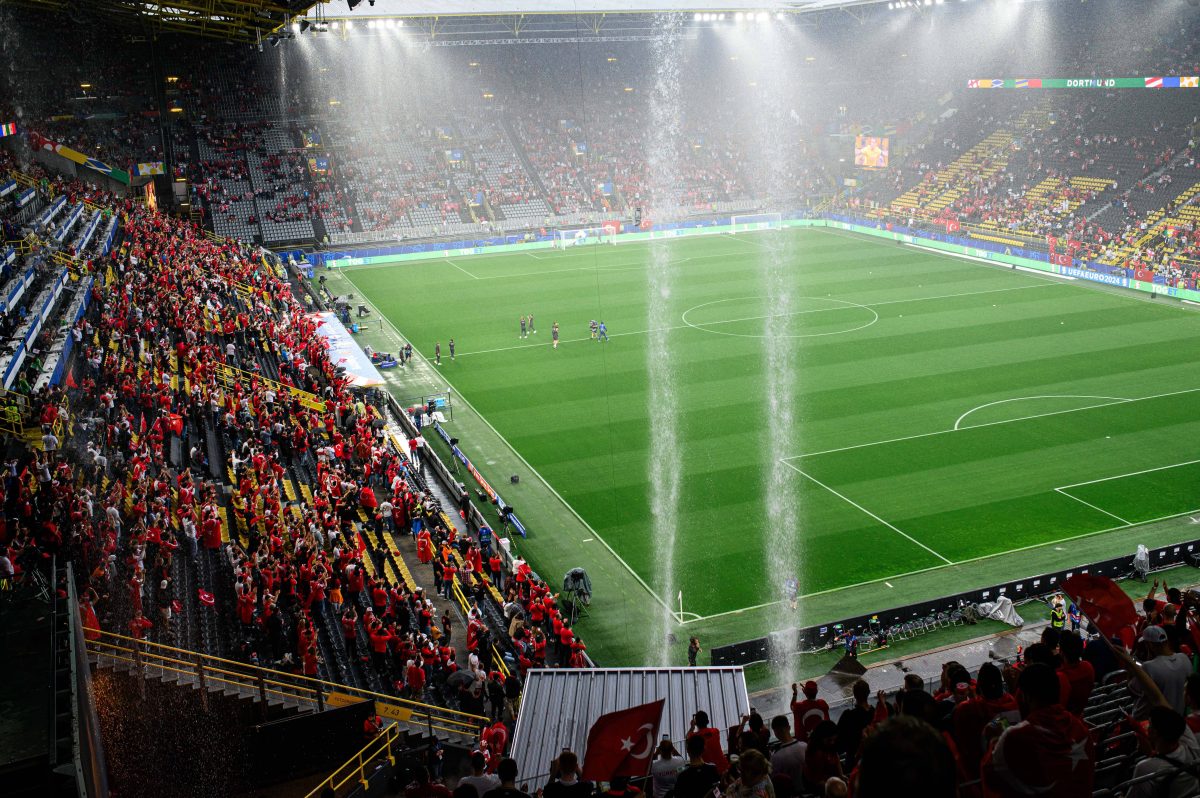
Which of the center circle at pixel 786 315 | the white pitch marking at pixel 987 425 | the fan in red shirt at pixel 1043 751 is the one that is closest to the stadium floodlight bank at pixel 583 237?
the center circle at pixel 786 315

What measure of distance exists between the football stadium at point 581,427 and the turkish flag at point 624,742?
28 mm

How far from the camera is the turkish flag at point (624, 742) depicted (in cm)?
815

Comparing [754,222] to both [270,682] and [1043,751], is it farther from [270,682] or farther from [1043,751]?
[1043,751]

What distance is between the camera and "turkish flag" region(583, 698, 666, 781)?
26.7 ft

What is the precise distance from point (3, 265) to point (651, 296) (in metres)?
31.8

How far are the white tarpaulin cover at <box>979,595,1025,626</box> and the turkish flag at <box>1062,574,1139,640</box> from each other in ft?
39.7

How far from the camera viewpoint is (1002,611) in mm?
20844

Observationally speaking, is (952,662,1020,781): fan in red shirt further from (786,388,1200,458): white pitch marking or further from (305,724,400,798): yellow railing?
(786,388,1200,458): white pitch marking

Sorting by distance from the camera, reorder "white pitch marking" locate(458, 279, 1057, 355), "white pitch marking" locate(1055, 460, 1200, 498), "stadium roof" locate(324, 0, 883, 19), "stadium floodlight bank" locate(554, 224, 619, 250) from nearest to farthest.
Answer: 1. "white pitch marking" locate(1055, 460, 1200, 498)
2. "white pitch marking" locate(458, 279, 1057, 355)
3. "stadium roof" locate(324, 0, 883, 19)
4. "stadium floodlight bank" locate(554, 224, 619, 250)

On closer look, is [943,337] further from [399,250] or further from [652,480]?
[399,250]

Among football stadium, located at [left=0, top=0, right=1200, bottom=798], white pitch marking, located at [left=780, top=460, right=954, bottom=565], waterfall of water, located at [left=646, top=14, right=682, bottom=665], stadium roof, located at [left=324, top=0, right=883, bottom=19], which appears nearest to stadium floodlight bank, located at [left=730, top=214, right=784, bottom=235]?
football stadium, located at [left=0, top=0, right=1200, bottom=798]

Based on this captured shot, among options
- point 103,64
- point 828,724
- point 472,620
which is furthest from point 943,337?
point 103,64

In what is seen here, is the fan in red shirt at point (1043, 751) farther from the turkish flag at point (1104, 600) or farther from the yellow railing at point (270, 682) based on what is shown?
the yellow railing at point (270, 682)

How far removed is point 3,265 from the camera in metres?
28.8
